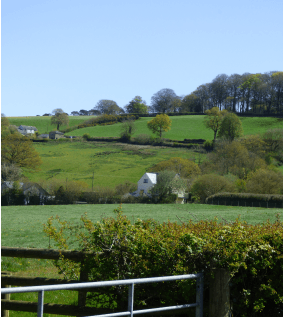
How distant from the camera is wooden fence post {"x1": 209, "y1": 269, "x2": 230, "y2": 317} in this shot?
4012mm

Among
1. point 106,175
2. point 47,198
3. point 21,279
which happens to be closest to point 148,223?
point 21,279

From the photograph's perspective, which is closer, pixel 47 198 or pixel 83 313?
pixel 83 313

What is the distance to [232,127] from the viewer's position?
9894cm

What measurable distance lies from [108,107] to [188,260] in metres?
155

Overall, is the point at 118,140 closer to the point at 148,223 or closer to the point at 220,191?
the point at 220,191

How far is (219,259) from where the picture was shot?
411cm

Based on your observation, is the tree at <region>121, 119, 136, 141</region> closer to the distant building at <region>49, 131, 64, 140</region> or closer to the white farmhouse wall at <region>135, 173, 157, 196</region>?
the distant building at <region>49, 131, 64, 140</region>

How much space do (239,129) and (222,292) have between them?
98.7 m

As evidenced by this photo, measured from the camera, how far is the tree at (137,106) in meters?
151

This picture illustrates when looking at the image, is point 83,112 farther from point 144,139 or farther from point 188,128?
point 188,128

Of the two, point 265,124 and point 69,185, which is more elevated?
point 265,124

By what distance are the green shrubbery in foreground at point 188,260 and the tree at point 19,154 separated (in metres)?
77.4

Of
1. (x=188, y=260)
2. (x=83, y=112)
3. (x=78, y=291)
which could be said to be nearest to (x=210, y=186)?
(x=78, y=291)

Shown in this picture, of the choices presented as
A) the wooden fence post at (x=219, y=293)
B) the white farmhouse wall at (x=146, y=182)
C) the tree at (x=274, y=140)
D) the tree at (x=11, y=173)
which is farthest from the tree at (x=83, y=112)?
the wooden fence post at (x=219, y=293)
